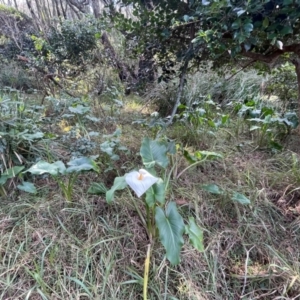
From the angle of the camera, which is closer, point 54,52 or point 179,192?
point 179,192

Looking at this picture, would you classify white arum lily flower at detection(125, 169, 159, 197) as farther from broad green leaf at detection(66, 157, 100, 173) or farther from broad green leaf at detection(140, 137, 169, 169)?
broad green leaf at detection(66, 157, 100, 173)

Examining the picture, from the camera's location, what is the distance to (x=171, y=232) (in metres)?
0.88

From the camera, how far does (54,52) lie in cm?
368

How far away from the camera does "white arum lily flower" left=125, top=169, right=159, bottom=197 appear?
767mm

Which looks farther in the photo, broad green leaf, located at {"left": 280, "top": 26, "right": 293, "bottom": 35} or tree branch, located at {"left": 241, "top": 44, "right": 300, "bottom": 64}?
tree branch, located at {"left": 241, "top": 44, "right": 300, "bottom": 64}

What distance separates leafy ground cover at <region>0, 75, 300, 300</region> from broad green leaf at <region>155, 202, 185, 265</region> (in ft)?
0.56

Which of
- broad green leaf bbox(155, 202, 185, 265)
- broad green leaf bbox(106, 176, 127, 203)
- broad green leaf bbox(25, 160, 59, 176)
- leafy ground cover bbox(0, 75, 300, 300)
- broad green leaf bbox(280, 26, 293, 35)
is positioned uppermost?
broad green leaf bbox(280, 26, 293, 35)

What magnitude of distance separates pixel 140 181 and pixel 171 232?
0.76ft

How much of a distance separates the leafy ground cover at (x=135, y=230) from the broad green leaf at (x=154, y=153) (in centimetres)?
19

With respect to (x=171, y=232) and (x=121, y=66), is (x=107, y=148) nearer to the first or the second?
(x=171, y=232)

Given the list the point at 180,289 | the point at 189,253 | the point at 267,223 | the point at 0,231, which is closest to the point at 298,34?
the point at 267,223

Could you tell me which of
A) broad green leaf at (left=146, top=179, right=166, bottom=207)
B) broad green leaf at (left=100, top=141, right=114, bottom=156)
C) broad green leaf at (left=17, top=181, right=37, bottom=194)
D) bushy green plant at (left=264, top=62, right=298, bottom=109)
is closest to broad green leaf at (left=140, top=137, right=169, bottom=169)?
broad green leaf at (left=146, top=179, right=166, bottom=207)

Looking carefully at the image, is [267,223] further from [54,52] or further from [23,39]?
[23,39]

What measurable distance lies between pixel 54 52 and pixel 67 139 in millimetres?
2590
